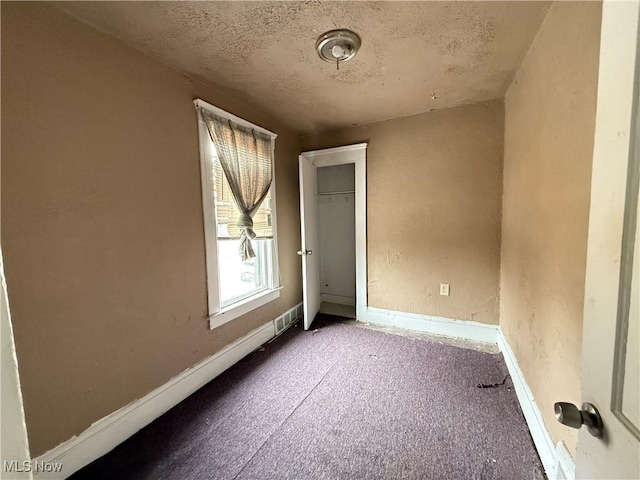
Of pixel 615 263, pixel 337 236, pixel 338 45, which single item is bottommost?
pixel 337 236

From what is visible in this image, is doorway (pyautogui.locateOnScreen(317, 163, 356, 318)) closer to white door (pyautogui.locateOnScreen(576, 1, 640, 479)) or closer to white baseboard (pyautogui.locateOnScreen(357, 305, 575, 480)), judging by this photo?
A: white baseboard (pyautogui.locateOnScreen(357, 305, 575, 480))

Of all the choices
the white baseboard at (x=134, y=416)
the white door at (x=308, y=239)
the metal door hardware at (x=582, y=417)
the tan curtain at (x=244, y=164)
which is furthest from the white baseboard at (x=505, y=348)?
the tan curtain at (x=244, y=164)

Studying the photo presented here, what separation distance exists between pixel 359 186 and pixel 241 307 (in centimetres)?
176

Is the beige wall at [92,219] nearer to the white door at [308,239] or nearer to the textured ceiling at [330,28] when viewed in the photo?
the textured ceiling at [330,28]

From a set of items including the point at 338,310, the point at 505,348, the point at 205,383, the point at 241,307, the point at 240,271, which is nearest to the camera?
the point at 205,383

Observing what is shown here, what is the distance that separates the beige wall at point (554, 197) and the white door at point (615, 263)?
525 mm

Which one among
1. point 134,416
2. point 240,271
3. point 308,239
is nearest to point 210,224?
point 240,271

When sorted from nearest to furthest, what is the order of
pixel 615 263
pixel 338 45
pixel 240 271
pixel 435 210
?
pixel 615 263 < pixel 338 45 < pixel 240 271 < pixel 435 210

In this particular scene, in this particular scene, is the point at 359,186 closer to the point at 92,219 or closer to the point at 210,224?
the point at 210,224

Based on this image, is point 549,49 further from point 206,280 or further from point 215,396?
point 215,396

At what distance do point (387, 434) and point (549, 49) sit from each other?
7.17ft

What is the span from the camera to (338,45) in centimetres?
149

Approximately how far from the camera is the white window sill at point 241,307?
2.02 m

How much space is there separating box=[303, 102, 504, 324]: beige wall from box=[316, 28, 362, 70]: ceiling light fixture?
1.29 meters
